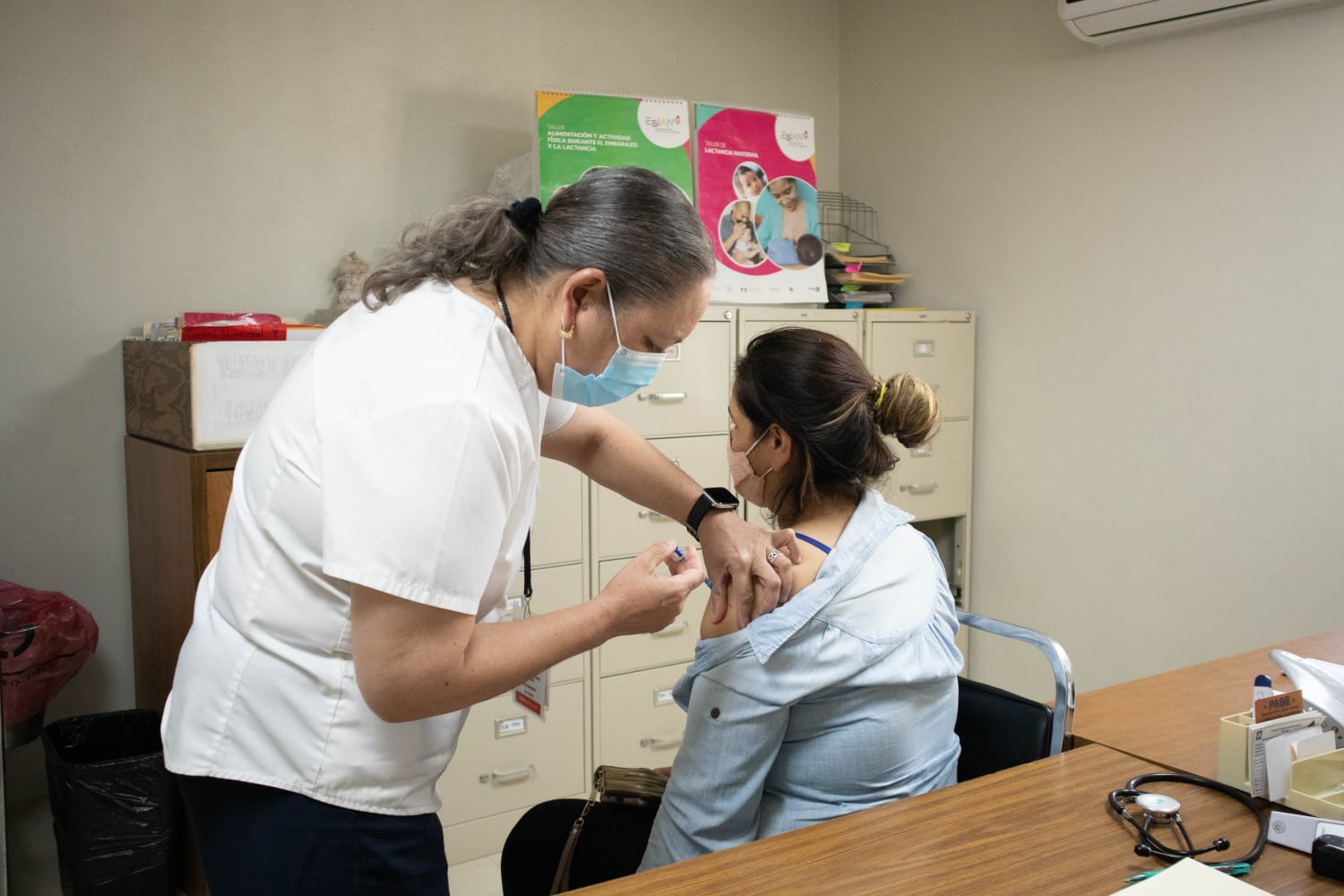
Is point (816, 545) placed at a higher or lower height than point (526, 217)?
lower

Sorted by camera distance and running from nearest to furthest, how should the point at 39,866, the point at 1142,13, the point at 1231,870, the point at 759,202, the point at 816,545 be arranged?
the point at 1231,870 < the point at 816,545 < the point at 39,866 < the point at 1142,13 < the point at 759,202

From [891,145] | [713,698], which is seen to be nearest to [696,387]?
[891,145]

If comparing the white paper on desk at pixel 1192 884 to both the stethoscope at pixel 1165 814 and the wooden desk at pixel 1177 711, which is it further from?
the wooden desk at pixel 1177 711

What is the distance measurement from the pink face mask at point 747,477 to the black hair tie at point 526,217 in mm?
559

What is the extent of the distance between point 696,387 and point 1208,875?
209 centimetres

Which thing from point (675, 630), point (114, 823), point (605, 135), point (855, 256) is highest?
point (605, 135)

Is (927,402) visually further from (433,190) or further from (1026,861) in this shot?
(433,190)

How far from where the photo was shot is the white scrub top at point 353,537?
0.97 metres

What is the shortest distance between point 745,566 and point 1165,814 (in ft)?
1.90

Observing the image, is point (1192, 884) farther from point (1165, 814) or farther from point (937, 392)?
point (937, 392)

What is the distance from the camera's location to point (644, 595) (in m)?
1.14

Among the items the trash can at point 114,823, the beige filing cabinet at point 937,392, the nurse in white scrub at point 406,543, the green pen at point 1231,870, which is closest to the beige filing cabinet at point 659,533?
the beige filing cabinet at point 937,392

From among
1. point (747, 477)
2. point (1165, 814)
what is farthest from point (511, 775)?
point (1165, 814)

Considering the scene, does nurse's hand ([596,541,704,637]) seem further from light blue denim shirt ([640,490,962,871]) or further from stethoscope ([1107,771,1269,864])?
stethoscope ([1107,771,1269,864])
